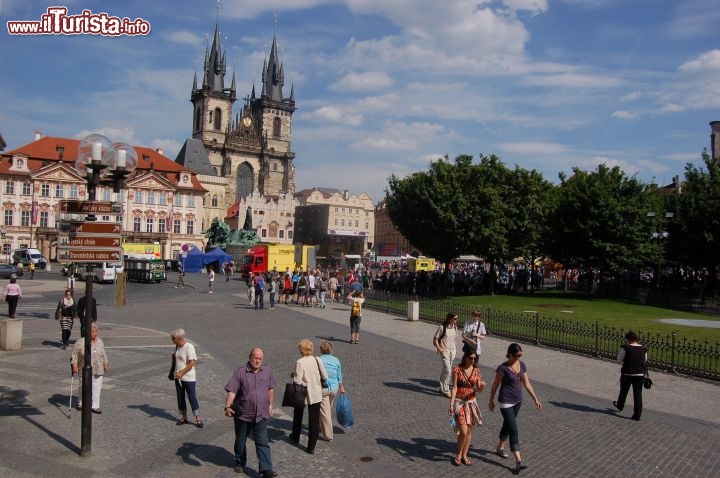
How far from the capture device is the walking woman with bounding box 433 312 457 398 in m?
12.2

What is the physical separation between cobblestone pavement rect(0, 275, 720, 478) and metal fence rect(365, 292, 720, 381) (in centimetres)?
62

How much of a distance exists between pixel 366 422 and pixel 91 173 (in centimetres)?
550

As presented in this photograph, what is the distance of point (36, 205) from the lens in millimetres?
72562

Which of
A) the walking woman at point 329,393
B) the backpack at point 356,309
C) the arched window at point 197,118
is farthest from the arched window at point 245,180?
the walking woman at point 329,393

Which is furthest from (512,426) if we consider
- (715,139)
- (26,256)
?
(715,139)

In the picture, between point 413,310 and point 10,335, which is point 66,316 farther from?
point 413,310

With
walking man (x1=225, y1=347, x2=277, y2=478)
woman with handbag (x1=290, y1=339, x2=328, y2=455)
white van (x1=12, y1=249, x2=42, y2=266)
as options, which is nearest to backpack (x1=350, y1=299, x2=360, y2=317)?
woman with handbag (x1=290, y1=339, x2=328, y2=455)

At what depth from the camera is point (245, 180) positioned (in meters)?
123

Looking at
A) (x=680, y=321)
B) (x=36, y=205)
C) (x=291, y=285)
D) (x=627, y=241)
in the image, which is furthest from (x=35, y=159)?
(x=680, y=321)

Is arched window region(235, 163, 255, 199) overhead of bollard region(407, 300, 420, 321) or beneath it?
overhead

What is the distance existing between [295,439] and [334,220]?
4413 inches

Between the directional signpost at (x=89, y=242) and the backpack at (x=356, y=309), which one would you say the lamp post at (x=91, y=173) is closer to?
the directional signpost at (x=89, y=242)

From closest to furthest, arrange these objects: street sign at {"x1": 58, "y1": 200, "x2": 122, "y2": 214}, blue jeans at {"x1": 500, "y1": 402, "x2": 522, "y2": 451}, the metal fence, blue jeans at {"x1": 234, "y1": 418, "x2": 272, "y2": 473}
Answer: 1. blue jeans at {"x1": 234, "y1": 418, "x2": 272, "y2": 473}
2. blue jeans at {"x1": 500, "y1": 402, "x2": 522, "y2": 451}
3. street sign at {"x1": 58, "y1": 200, "x2": 122, "y2": 214}
4. the metal fence

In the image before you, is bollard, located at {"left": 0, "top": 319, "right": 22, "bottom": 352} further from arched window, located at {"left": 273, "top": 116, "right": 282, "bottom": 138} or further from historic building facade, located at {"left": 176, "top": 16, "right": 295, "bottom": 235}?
arched window, located at {"left": 273, "top": 116, "right": 282, "bottom": 138}
